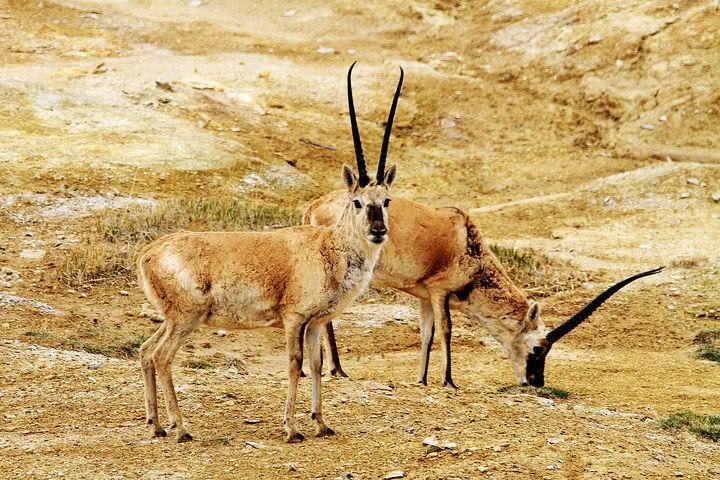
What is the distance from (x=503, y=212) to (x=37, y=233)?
1051 centimetres

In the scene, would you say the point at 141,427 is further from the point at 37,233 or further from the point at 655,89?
the point at 655,89

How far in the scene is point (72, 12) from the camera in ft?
116

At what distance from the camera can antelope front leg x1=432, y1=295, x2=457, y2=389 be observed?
14945 mm

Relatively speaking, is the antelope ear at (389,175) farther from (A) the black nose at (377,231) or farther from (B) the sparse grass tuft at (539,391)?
(B) the sparse grass tuft at (539,391)

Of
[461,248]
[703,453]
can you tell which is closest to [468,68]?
[461,248]

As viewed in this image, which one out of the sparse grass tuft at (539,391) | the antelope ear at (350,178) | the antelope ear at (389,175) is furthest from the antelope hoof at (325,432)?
the sparse grass tuft at (539,391)

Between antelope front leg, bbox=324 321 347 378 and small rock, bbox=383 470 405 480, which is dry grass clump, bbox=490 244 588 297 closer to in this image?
antelope front leg, bbox=324 321 347 378

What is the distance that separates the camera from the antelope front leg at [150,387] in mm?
11438

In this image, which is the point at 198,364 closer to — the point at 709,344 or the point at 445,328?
the point at 445,328

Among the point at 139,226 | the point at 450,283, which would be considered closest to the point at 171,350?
the point at 450,283

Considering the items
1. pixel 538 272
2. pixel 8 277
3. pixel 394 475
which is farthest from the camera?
pixel 538 272

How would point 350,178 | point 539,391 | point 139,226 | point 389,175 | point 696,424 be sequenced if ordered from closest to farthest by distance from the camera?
1. point 350,178
2. point 389,175
3. point 696,424
4. point 539,391
5. point 139,226

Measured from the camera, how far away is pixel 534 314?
50.5ft

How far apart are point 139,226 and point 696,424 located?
1109 centimetres
